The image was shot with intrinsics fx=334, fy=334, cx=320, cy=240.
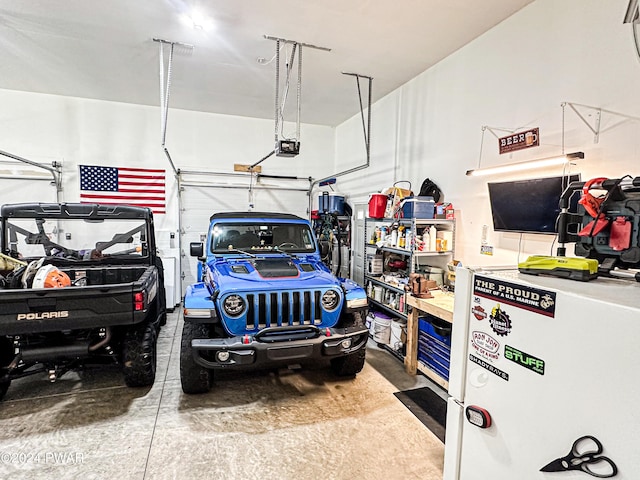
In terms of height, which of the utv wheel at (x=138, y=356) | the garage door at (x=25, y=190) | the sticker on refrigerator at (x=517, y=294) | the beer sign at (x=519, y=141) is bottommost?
the utv wheel at (x=138, y=356)

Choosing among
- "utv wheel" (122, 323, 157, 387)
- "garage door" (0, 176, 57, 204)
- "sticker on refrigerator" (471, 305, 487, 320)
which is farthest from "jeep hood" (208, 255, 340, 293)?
"garage door" (0, 176, 57, 204)

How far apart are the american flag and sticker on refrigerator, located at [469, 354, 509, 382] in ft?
20.7

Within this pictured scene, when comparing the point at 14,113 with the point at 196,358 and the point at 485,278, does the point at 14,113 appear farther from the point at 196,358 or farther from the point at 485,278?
the point at 485,278

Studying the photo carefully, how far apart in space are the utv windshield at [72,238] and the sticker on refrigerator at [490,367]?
3.94 meters

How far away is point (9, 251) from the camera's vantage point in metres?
3.58

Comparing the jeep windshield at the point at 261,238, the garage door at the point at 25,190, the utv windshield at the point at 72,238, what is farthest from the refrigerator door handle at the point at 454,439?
the garage door at the point at 25,190

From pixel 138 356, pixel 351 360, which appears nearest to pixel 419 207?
pixel 351 360

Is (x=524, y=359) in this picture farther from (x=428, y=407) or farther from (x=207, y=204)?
(x=207, y=204)

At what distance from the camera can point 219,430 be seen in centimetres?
264

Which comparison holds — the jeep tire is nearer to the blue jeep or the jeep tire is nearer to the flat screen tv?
the blue jeep

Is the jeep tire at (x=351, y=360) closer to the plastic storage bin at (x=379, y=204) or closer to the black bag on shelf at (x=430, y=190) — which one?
the plastic storage bin at (x=379, y=204)

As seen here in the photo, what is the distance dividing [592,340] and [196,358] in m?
2.61

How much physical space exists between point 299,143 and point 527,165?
8.21 feet

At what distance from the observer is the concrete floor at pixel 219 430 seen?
2254mm
